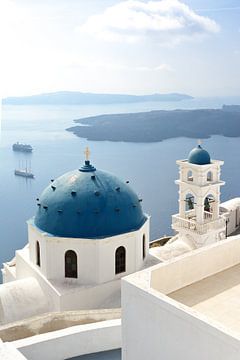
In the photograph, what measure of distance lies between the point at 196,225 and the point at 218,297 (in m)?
5.37

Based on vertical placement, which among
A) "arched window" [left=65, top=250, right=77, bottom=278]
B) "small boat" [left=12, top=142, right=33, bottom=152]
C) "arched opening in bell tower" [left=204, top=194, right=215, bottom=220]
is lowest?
"small boat" [left=12, top=142, right=33, bottom=152]

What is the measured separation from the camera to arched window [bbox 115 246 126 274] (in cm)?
693

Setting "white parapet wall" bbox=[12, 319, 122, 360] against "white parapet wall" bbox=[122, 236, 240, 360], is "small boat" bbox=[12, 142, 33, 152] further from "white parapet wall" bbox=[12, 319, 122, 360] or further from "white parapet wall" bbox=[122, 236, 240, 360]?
"white parapet wall" bbox=[122, 236, 240, 360]

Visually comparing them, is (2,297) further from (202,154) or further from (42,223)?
(202,154)

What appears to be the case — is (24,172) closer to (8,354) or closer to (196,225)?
(196,225)

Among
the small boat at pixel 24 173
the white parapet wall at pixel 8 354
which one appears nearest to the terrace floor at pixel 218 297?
the white parapet wall at pixel 8 354

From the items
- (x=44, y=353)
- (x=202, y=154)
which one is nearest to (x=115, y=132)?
(x=202, y=154)

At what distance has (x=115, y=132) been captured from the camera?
3234cm

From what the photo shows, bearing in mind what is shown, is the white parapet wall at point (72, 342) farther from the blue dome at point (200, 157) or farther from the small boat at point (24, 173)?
the small boat at point (24, 173)

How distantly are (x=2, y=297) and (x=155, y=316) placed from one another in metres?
4.20

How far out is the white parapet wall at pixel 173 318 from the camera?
271 cm

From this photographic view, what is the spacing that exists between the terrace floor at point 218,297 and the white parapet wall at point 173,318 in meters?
0.06

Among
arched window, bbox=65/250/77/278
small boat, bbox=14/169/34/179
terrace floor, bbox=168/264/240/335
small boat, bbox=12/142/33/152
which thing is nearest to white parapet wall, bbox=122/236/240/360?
terrace floor, bbox=168/264/240/335

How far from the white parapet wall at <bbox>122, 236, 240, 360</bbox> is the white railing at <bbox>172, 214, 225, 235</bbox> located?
4.79 metres
